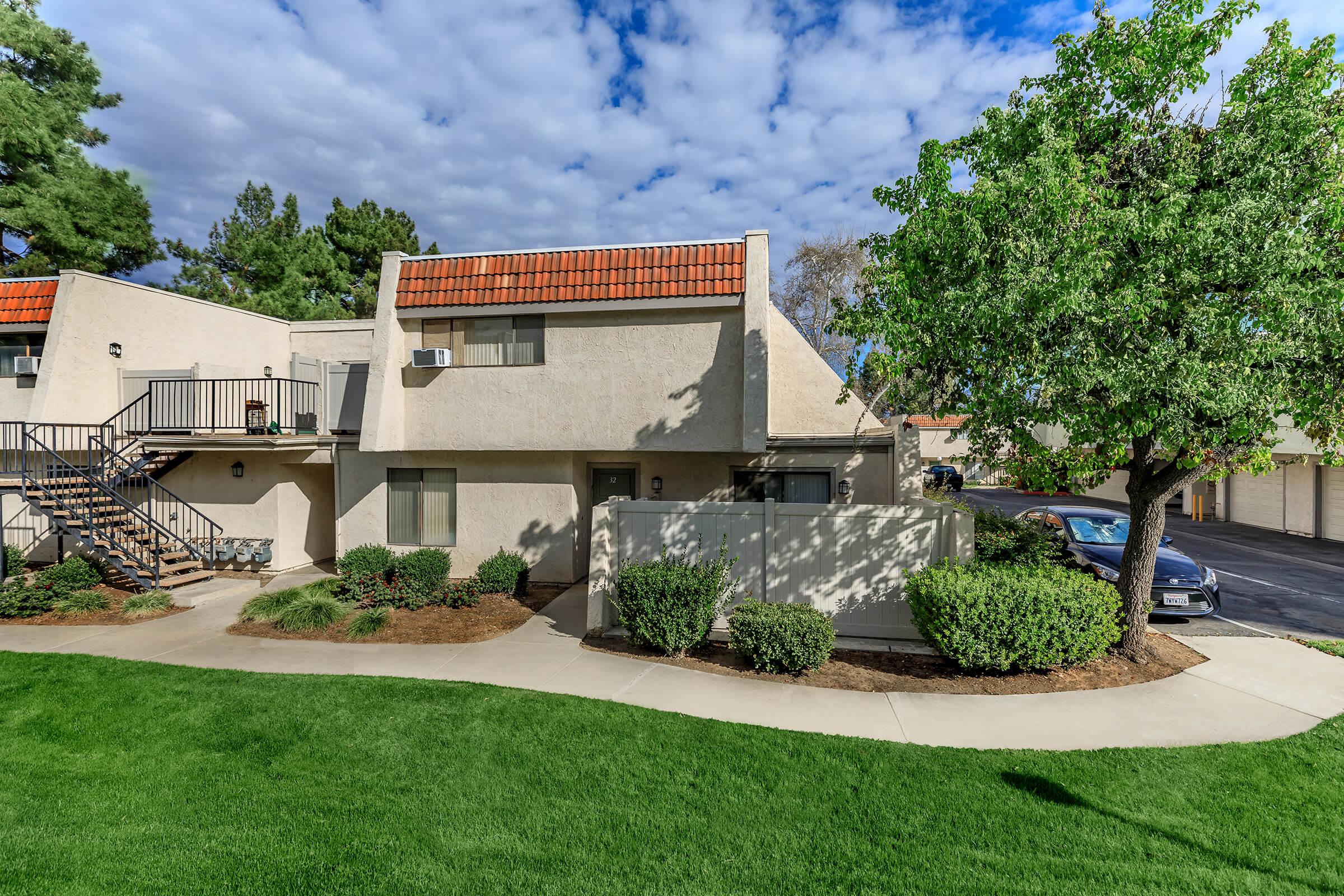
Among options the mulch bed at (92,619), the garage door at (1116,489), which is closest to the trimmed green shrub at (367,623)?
the mulch bed at (92,619)

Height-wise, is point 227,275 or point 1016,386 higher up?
point 227,275

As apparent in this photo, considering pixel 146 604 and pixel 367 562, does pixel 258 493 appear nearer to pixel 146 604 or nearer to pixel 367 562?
pixel 146 604

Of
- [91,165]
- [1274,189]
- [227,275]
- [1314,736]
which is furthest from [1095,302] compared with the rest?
[227,275]

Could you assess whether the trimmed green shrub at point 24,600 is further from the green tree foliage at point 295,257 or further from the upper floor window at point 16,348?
the green tree foliage at point 295,257

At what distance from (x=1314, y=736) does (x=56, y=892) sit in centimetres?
919

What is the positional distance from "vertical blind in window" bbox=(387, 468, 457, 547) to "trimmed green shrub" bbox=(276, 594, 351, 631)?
269cm

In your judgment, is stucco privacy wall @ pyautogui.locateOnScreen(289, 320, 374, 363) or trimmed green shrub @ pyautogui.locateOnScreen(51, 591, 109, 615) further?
stucco privacy wall @ pyautogui.locateOnScreen(289, 320, 374, 363)

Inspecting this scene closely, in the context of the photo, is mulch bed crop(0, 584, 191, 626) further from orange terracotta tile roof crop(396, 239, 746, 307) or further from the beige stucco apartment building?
orange terracotta tile roof crop(396, 239, 746, 307)

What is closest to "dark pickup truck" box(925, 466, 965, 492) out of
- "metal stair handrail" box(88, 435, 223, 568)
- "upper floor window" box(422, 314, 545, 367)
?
"upper floor window" box(422, 314, 545, 367)

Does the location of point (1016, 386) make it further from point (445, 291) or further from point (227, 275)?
point (227, 275)

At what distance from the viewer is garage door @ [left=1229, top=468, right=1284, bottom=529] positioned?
1886 cm

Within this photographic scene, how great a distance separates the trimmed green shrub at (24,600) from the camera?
9.55m

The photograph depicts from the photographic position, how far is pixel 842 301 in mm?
7645

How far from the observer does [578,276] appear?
34.8 ft
